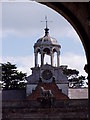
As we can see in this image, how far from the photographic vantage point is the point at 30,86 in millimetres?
42594

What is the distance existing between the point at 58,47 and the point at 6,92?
6150mm

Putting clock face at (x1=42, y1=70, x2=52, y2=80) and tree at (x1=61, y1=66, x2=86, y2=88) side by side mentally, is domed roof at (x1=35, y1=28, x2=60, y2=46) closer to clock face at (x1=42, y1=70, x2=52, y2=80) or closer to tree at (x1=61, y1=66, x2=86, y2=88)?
clock face at (x1=42, y1=70, x2=52, y2=80)

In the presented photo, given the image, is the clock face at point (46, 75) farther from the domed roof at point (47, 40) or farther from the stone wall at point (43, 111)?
the stone wall at point (43, 111)

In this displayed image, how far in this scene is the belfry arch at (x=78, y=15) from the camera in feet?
21.8

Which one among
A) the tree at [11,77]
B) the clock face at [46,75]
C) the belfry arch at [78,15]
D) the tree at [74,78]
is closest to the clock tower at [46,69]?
the clock face at [46,75]

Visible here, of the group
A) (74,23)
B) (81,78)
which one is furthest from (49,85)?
(74,23)

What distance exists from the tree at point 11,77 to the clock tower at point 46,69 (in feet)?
40.9

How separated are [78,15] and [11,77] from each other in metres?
49.9

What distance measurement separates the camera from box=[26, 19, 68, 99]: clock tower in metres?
39.9

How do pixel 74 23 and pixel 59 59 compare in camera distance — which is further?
pixel 59 59

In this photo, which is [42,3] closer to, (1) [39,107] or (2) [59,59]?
(1) [39,107]

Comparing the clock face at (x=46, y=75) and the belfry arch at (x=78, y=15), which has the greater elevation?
the clock face at (x=46, y=75)

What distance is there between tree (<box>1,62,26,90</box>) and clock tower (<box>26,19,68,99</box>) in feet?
40.9

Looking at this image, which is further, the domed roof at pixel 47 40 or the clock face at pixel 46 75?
the clock face at pixel 46 75
